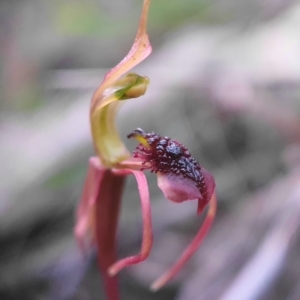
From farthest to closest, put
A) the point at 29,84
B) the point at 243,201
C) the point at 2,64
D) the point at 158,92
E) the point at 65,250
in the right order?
the point at 2,64 → the point at 29,84 → the point at 158,92 → the point at 243,201 → the point at 65,250

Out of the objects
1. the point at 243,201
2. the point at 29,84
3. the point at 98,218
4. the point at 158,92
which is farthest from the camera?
the point at 29,84

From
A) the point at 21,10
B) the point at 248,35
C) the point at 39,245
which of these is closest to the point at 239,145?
the point at 248,35

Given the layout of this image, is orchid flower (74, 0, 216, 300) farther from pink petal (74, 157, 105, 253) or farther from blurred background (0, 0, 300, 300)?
blurred background (0, 0, 300, 300)

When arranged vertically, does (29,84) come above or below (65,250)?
above

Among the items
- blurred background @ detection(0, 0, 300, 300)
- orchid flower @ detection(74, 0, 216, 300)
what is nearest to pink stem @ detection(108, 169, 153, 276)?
orchid flower @ detection(74, 0, 216, 300)

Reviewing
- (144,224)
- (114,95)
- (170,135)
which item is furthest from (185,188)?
(170,135)

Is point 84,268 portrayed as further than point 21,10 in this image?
No

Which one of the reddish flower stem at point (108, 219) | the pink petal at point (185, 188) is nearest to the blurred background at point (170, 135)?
the reddish flower stem at point (108, 219)

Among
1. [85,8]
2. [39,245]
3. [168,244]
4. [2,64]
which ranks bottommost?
[168,244]

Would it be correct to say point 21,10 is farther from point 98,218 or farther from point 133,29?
point 98,218
